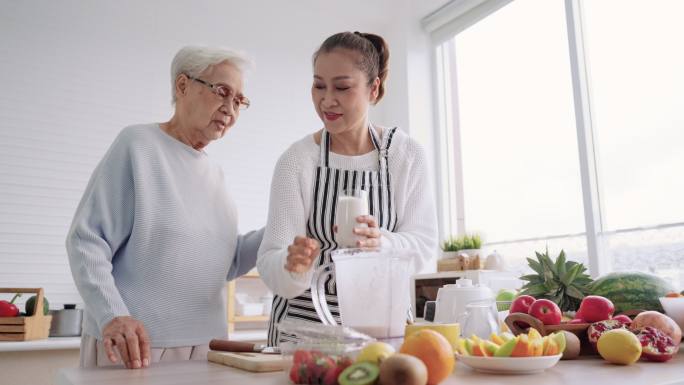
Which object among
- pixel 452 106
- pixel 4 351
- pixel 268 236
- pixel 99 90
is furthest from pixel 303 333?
pixel 452 106

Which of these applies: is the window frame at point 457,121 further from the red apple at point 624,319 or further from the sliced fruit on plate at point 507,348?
the sliced fruit on plate at point 507,348

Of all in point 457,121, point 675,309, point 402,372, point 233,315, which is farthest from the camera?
point 457,121

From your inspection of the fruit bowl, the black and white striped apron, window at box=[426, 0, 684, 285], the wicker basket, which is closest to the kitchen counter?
the fruit bowl

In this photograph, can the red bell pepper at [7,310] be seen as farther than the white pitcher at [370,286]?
Yes

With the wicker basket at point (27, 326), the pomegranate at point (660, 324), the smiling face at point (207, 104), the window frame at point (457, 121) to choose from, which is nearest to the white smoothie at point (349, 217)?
the pomegranate at point (660, 324)

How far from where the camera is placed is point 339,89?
56.2 inches

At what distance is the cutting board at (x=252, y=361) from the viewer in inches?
35.8

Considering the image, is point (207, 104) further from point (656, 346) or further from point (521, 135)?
point (521, 135)

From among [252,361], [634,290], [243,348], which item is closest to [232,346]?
[243,348]

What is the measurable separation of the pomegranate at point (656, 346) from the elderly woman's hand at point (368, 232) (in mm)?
506

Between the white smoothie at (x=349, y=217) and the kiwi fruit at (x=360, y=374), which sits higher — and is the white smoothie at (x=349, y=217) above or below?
above

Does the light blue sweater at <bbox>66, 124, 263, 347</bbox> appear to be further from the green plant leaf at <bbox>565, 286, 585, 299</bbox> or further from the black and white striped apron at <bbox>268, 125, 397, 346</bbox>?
the green plant leaf at <bbox>565, 286, 585, 299</bbox>

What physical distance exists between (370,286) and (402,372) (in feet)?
1.16

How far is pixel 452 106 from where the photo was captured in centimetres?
462
